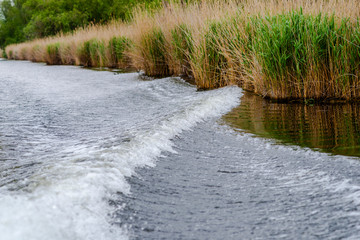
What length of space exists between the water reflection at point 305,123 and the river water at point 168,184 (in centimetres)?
21

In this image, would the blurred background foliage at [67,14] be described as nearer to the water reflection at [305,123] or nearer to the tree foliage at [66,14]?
the tree foliage at [66,14]

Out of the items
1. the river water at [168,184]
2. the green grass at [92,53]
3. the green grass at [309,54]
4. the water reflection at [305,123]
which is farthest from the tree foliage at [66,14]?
the river water at [168,184]

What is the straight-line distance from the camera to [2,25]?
6141 centimetres

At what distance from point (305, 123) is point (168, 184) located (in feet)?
7.32

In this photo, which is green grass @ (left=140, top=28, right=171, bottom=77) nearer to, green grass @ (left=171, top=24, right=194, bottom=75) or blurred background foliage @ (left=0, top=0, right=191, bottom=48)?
green grass @ (left=171, top=24, right=194, bottom=75)

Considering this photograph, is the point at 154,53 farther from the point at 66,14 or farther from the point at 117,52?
the point at 66,14

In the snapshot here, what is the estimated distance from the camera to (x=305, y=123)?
3898mm

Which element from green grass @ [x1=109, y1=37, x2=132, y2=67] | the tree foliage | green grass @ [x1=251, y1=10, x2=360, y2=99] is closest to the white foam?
green grass @ [x1=251, y1=10, x2=360, y2=99]

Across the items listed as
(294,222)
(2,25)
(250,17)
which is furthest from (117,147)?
(2,25)

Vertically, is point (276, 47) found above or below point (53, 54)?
below

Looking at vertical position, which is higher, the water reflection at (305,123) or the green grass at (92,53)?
the green grass at (92,53)

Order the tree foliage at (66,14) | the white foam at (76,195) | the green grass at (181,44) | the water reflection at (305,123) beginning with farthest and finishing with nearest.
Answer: the tree foliage at (66,14), the green grass at (181,44), the water reflection at (305,123), the white foam at (76,195)

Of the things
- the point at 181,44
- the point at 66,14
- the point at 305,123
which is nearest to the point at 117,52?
the point at 181,44

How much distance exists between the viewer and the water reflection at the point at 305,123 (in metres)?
3.05
